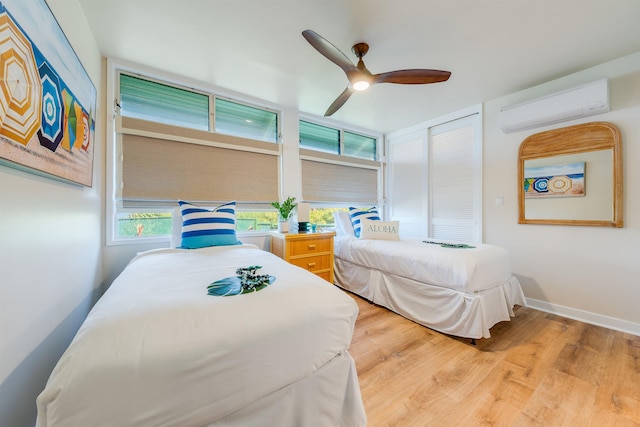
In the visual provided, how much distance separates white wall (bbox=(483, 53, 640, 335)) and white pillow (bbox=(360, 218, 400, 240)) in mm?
1183

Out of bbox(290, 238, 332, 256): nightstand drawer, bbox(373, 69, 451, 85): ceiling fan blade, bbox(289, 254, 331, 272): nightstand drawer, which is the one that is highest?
bbox(373, 69, 451, 85): ceiling fan blade

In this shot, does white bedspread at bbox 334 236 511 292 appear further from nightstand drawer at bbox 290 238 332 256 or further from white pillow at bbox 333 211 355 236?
white pillow at bbox 333 211 355 236

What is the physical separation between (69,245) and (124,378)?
120cm

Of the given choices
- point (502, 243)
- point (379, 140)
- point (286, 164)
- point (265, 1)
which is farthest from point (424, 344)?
point (379, 140)

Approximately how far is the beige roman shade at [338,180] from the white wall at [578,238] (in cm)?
165

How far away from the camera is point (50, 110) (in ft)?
3.43

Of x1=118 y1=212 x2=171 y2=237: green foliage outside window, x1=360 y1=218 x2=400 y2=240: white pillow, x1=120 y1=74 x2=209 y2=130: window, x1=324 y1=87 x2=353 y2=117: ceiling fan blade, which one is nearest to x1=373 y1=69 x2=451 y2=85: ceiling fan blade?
x1=324 y1=87 x2=353 y2=117: ceiling fan blade

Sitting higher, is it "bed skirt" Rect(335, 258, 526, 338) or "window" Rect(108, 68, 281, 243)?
"window" Rect(108, 68, 281, 243)

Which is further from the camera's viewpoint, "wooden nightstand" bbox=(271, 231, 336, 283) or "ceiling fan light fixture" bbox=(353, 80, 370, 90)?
"wooden nightstand" bbox=(271, 231, 336, 283)

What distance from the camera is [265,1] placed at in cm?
152

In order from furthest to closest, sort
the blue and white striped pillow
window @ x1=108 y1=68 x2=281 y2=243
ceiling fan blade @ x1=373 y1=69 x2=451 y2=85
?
window @ x1=108 y1=68 x2=281 y2=243 < the blue and white striped pillow < ceiling fan blade @ x1=373 y1=69 x2=451 y2=85

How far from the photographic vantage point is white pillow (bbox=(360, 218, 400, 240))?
9.32ft

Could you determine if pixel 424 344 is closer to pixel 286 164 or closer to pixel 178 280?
pixel 178 280

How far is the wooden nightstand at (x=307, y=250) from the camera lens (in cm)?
257
